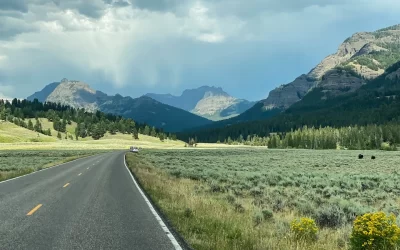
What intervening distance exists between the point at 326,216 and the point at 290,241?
17.3 ft

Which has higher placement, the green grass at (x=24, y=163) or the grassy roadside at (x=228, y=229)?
the grassy roadside at (x=228, y=229)

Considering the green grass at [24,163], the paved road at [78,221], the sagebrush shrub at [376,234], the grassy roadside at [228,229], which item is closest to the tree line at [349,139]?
the green grass at [24,163]

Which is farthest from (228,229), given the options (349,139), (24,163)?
(349,139)

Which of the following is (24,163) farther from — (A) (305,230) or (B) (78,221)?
(A) (305,230)

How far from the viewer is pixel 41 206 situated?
13.9 metres

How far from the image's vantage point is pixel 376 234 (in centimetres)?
682

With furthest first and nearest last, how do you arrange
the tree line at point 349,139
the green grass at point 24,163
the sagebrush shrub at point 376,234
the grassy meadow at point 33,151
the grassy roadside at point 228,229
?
the tree line at point 349,139 → the grassy meadow at point 33,151 → the green grass at point 24,163 → the grassy roadside at point 228,229 → the sagebrush shrub at point 376,234

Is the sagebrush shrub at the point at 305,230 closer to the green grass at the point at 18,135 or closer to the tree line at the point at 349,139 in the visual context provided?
the tree line at the point at 349,139

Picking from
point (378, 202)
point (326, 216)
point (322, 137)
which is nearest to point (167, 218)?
point (326, 216)

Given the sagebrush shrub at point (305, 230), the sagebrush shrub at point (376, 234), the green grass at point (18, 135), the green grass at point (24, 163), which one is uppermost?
the green grass at point (18, 135)

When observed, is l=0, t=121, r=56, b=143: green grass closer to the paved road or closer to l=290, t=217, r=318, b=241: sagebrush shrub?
the paved road

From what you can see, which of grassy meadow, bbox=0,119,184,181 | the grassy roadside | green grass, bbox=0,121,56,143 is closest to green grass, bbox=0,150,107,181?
grassy meadow, bbox=0,119,184,181

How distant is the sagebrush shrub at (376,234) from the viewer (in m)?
6.85

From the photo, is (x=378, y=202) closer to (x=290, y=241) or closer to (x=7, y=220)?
(x=290, y=241)
